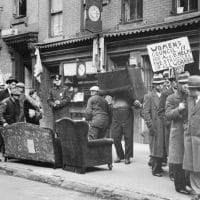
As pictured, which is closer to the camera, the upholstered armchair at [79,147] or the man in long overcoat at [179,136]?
the man in long overcoat at [179,136]

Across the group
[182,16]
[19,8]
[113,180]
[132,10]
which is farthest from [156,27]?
[19,8]

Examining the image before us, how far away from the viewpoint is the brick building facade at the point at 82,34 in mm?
14820

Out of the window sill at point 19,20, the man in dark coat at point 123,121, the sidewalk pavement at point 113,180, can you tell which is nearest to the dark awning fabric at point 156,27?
the man in dark coat at point 123,121

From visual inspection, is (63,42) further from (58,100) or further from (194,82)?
(194,82)

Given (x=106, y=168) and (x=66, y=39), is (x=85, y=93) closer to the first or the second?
(x=66, y=39)

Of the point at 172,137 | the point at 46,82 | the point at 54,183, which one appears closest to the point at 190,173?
the point at 172,137

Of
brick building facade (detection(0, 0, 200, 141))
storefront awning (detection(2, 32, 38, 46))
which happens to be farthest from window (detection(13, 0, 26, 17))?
storefront awning (detection(2, 32, 38, 46))

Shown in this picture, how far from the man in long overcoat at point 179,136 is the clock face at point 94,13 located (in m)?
8.95

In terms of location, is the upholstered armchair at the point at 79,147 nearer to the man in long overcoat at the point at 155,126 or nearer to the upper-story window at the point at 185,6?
the man in long overcoat at the point at 155,126

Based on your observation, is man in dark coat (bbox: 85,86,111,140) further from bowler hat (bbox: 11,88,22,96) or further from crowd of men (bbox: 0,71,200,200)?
bowler hat (bbox: 11,88,22,96)

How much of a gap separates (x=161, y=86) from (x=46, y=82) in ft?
34.5

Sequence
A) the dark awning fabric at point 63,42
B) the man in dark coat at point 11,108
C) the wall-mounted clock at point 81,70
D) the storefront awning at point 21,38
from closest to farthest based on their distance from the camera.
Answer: the man in dark coat at point 11,108
the dark awning fabric at point 63,42
the wall-mounted clock at point 81,70
the storefront awning at point 21,38

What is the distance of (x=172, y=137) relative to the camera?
26.6ft

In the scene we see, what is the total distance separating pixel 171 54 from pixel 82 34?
28.7ft
